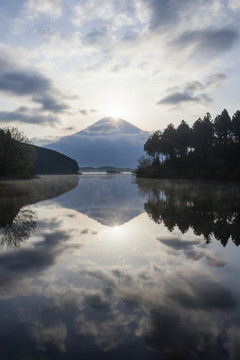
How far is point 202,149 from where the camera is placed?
82875 mm

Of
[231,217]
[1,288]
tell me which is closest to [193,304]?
[1,288]

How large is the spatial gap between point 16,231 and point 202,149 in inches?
A: 3077

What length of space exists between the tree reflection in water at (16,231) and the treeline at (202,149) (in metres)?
61.6

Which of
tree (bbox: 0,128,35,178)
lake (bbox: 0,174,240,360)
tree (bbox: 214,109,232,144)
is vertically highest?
tree (bbox: 214,109,232,144)

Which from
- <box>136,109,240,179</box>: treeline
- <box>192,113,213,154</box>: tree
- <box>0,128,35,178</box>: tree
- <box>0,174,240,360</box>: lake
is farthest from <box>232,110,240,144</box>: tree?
<box>0,174,240,360</box>: lake

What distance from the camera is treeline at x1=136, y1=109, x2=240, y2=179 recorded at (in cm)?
6925

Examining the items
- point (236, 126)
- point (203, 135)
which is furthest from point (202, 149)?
point (236, 126)

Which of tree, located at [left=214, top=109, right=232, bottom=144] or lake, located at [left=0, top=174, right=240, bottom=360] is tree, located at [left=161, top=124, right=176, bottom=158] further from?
lake, located at [left=0, top=174, right=240, bottom=360]

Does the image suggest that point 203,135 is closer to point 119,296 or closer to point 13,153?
point 13,153

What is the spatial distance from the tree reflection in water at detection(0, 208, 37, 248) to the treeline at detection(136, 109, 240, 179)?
61.6 meters

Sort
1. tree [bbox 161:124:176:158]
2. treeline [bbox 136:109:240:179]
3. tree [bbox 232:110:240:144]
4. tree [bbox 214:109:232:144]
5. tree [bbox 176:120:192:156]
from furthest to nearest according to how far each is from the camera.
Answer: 1. tree [bbox 161:124:176:158]
2. tree [bbox 176:120:192:156]
3. tree [bbox 214:109:232:144]
4. tree [bbox 232:110:240:144]
5. treeline [bbox 136:109:240:179]

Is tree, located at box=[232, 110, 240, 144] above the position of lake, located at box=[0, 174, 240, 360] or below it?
above

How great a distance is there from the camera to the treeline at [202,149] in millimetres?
69250

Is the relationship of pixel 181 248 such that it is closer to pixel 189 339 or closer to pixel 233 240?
pixel 233 240
